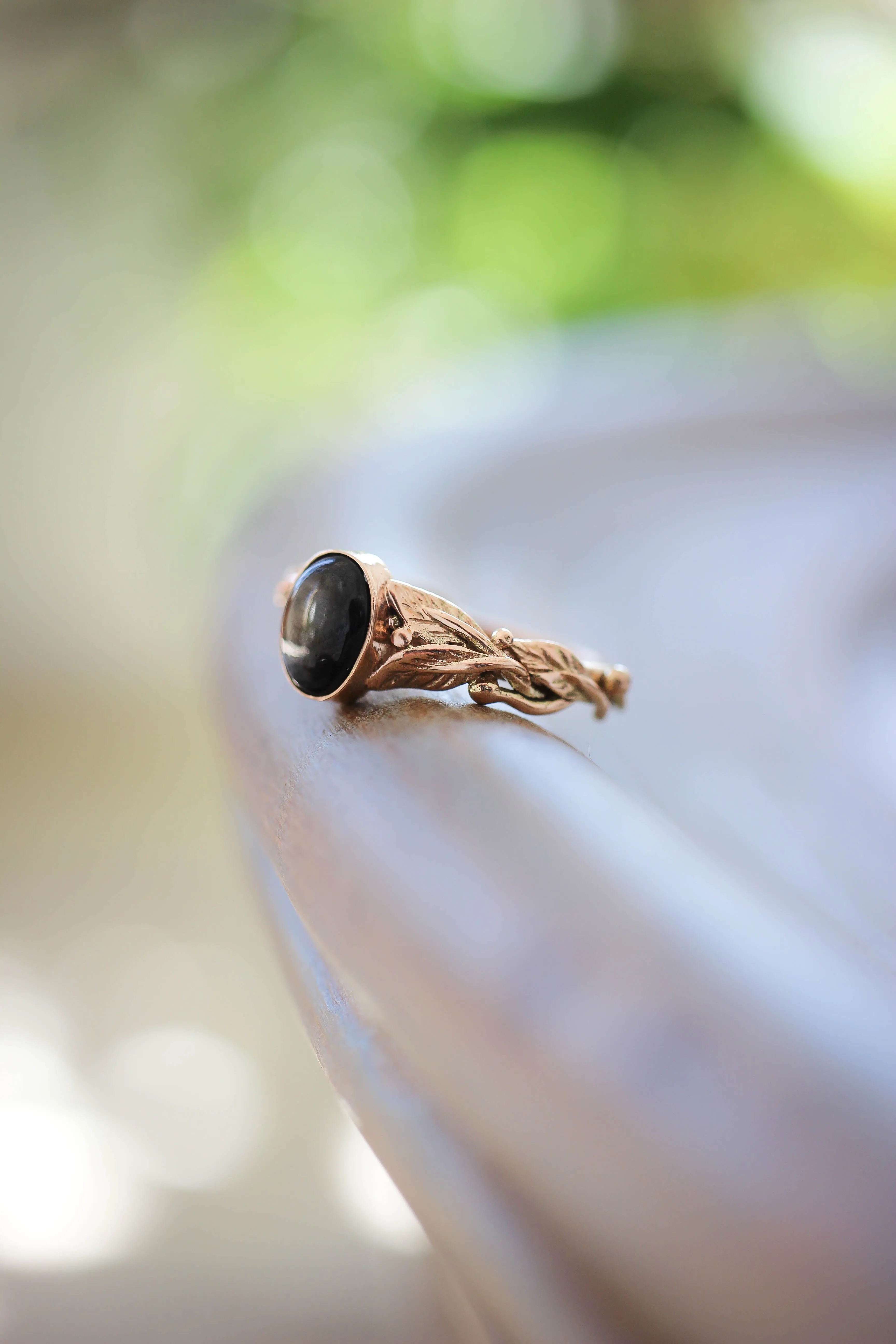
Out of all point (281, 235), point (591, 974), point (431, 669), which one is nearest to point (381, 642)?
point (431, 669)

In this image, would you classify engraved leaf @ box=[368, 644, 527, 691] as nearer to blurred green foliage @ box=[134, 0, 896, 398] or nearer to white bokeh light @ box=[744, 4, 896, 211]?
blurred green foliage @ box=[134, 0, 896, 398]

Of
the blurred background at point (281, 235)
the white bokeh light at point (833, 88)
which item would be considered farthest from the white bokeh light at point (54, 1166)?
the white bokeh light at point (833, 88)

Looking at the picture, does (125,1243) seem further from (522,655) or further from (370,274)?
(370,274)

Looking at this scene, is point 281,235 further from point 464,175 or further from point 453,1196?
point 453,1196

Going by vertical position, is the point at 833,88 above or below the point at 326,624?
above

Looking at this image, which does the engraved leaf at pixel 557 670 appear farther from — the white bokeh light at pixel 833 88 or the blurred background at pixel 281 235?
the white bokeh light at pixel 833 88

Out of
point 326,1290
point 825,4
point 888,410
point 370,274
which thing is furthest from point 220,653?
point 825,4

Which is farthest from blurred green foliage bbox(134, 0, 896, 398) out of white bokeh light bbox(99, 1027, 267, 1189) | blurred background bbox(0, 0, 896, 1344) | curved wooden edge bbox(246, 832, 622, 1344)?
curved wooden edge bbox(246, 832, 622, 1344)
